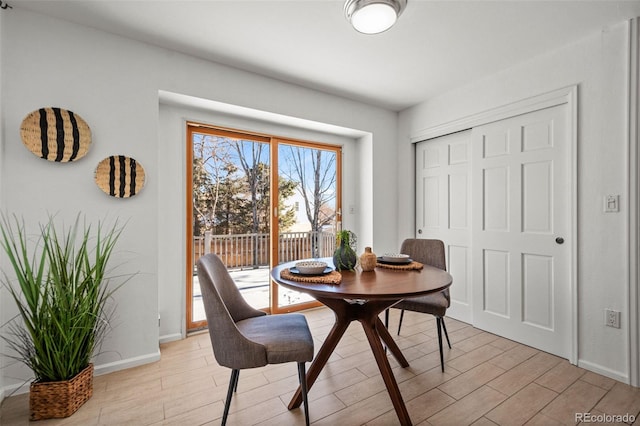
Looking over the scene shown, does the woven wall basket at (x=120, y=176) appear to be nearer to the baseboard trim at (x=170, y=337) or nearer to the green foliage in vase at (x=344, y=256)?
the baseboard trim at (x=170, y=337)

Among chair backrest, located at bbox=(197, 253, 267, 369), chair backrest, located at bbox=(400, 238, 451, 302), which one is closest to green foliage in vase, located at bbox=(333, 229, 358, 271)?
chair backrest, located at bbox=(197, 253, 267, 369)

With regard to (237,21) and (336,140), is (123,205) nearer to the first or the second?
(237,21)

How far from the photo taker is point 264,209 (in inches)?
130

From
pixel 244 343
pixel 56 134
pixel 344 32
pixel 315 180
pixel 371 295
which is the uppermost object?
pixel 344 32

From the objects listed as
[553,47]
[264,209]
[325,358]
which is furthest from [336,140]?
[325,358]

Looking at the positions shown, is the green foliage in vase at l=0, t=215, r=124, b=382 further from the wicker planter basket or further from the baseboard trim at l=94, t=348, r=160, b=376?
the baseboard trim at l=94, t=348, r=160, b=376

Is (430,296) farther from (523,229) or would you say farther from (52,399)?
(52,399)

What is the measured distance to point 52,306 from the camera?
5.47 feet

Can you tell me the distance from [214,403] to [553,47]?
358 cm

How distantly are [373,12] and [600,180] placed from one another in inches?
78.8

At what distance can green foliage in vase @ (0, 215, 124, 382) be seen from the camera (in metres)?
1.63

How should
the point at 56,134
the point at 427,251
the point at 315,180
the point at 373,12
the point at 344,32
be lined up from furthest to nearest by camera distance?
1. the point at 315,180
2. the point at 427,251
3. the point at 344,32
4. the point at 56,134
5. the point at 373,12

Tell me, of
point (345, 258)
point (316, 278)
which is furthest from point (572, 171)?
point (316, 278)

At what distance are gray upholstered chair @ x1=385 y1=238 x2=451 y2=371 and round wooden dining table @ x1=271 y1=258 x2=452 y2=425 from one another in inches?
12.9
